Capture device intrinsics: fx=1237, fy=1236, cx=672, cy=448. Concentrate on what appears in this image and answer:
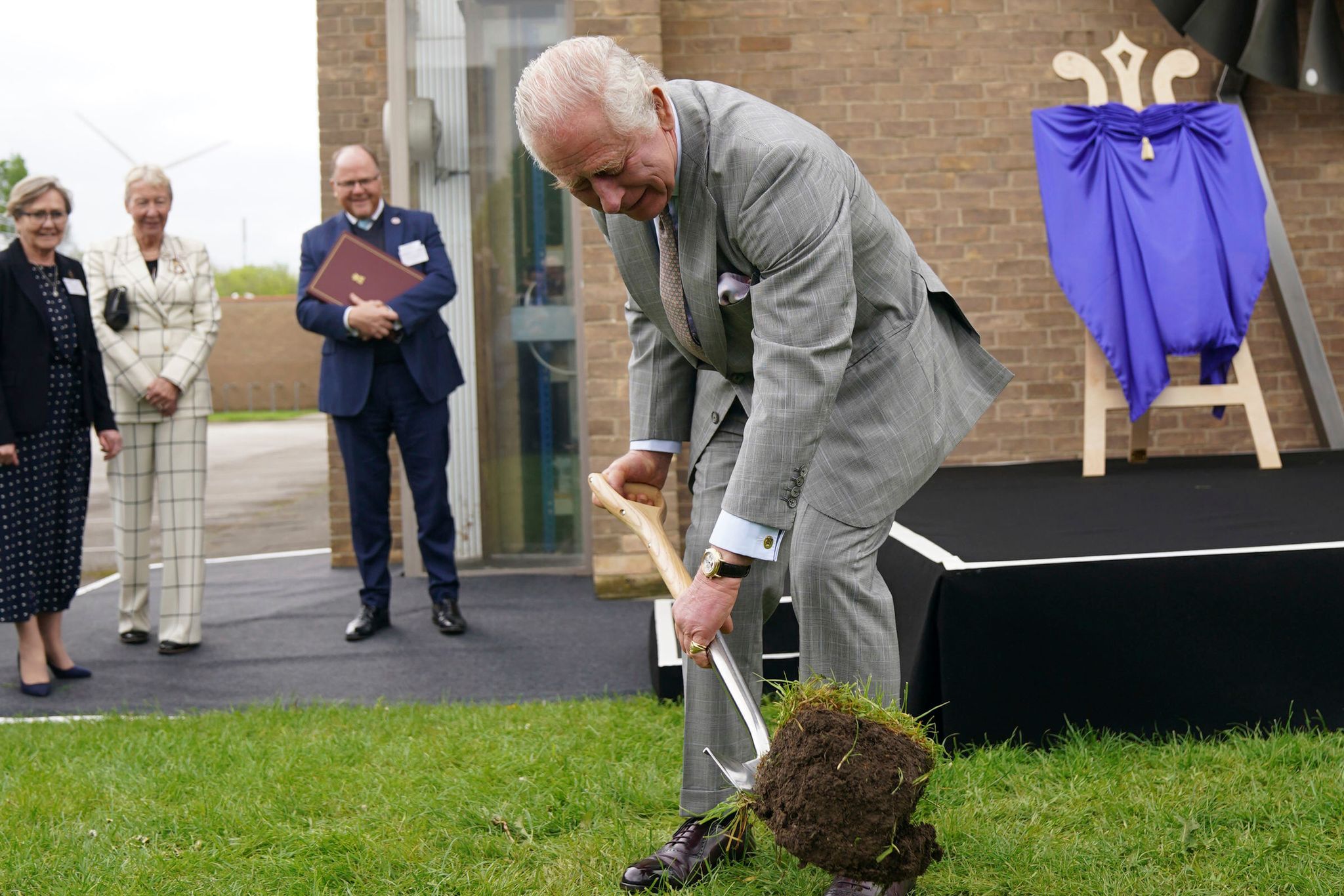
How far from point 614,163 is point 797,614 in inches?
31.2

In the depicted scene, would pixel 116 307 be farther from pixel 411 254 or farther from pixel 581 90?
pixel 581 90

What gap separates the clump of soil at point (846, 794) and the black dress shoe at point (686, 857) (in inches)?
12.5

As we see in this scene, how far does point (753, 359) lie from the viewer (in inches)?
73.2

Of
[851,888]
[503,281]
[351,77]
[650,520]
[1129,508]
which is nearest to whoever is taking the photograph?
[851,888]

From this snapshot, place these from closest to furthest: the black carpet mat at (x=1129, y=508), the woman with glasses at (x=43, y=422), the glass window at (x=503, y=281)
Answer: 1. the black carpet mat at (x=1129, y=508)
2. the woman with glasses at (x=43, y=422)
3. the glass window at (x=503, y=281)

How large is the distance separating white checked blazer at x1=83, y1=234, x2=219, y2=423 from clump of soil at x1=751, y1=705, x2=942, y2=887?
3203mm

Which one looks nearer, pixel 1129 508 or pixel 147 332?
pixel 1129 508

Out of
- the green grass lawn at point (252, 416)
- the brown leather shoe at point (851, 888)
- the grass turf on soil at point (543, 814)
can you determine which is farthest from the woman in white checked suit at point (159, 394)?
the green grass lawn at point (252, 416)

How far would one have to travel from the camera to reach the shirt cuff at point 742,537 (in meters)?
1.79

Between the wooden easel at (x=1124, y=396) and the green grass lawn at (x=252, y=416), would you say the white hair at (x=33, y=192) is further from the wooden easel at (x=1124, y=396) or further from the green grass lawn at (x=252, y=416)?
the green grass lawn at (x=252, y=416)

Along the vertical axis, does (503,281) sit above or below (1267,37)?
below

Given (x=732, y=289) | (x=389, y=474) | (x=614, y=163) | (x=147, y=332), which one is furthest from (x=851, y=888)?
(x=147, y=332)

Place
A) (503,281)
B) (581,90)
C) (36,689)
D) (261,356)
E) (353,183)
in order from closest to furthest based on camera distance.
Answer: (581,90) → (36,689) → (353,183) → (503,281) → (261,356)

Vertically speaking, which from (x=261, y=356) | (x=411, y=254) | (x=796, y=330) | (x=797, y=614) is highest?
(x=411, y=254)
